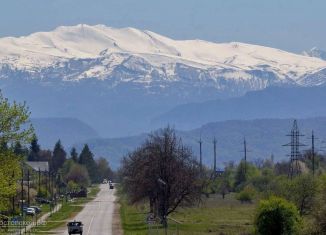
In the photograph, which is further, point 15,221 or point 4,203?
point 15,221

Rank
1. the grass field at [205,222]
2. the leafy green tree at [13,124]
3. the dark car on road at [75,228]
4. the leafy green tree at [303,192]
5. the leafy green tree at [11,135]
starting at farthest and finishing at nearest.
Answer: the dark car on road at [75,228], the leafy green tree at [303,192], the grass field at [205,222], the leafy green tree at [13,124], the leafy green tree at [11,135]

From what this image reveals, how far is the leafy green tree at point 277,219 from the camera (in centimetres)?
5072

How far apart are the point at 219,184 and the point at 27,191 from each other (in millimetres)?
37899

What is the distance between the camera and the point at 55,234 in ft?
239

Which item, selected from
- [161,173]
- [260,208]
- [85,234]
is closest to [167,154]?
[161,173]

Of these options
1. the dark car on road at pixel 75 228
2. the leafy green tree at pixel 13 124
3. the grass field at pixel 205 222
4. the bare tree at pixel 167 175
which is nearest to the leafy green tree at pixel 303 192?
the grass field at pixel 205 222

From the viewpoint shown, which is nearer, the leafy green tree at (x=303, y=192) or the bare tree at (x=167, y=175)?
the leafy green tree at (x=303, y=192)

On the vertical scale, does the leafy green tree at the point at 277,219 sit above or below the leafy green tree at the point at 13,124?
below

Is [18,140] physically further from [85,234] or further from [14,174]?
[85,234]

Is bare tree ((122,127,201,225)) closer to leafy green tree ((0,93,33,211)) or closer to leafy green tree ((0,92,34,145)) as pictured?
leafy green tree ((0,93,33,211))

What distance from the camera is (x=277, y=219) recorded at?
51.0 m

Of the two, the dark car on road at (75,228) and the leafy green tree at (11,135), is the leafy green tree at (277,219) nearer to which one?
the leafy green tree at (11,135)

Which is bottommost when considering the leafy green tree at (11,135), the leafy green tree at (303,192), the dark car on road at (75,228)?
the dark car on road at (75,228)

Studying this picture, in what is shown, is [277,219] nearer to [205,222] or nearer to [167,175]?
[167,175]
